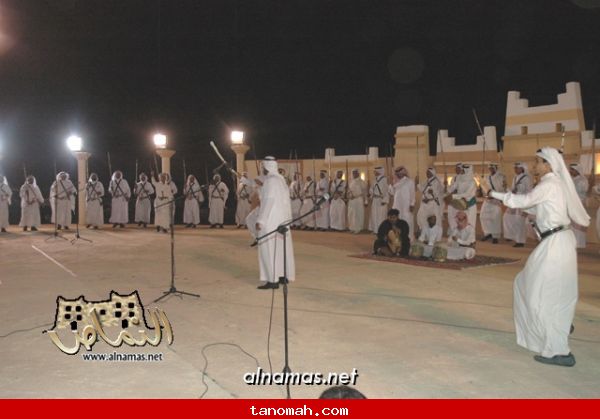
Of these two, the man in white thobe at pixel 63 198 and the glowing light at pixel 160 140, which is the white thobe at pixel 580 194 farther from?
the man in white thobe at pixel 63 198

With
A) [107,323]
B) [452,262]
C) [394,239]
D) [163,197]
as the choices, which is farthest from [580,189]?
[163,197]

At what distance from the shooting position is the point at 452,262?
9633 mm

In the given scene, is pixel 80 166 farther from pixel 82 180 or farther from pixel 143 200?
pixel 143 200

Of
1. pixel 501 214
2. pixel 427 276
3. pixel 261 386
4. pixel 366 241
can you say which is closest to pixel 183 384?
pixel 261 386

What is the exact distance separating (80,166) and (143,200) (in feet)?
8.40

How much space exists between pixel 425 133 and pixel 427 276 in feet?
31.5

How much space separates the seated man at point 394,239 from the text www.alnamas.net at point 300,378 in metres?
6.43

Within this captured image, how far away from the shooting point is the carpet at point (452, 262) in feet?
30.4

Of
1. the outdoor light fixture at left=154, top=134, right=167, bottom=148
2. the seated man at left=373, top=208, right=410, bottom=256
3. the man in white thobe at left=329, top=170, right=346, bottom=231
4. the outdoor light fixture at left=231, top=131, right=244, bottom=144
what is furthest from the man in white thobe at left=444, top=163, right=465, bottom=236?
the outdoor light fixture at left=154, top=134, right=167, bottom=148

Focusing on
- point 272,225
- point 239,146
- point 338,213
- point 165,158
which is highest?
point 239,146

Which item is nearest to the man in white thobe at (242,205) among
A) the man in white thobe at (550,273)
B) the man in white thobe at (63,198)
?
the man in white thobe at (63,198)

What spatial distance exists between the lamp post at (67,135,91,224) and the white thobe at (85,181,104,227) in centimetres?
65

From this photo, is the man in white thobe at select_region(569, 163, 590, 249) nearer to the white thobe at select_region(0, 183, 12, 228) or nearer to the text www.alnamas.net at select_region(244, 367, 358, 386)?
the text www.alnamas.net at select_region(244, 367, 358, 386)
